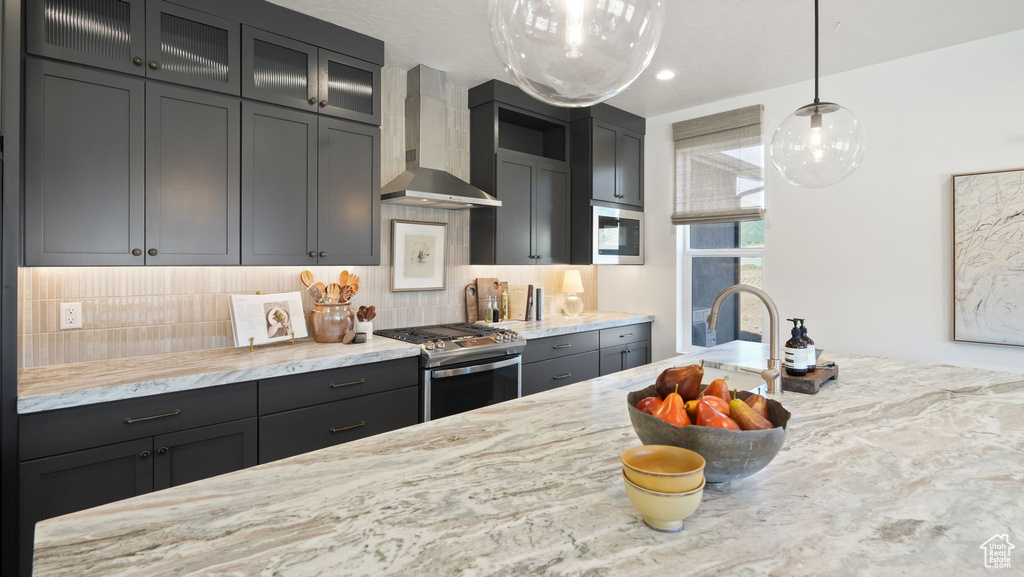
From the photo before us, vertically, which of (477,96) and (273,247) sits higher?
(477,96)

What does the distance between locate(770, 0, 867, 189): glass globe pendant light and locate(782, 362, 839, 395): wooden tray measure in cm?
71

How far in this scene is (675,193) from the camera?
14.0 feet

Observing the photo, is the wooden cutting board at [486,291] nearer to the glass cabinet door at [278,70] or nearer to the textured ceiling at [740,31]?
the textured ceiling at [740,31]

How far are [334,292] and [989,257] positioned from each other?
12.3ft

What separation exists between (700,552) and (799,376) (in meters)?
1.31

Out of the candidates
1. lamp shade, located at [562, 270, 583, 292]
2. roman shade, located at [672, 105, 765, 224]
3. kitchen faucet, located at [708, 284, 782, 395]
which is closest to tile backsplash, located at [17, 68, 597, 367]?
lamp shade, located at [562, 270, 583, 292]

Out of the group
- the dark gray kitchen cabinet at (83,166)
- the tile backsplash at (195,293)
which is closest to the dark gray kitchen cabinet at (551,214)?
the tile backsplash at (195,293)

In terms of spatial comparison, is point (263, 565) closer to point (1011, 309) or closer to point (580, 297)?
point (1011, 309)

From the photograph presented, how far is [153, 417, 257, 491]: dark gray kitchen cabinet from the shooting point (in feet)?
6.57

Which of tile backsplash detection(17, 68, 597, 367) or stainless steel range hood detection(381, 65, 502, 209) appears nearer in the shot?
tile backsplash detection(17, 68, 597, 367)

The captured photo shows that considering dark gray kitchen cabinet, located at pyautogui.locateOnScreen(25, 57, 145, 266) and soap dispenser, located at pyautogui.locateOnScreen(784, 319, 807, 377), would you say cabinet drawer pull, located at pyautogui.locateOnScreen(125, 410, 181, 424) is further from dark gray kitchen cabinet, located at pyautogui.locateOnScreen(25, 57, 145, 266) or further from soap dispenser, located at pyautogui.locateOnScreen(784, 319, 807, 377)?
soap dispenser, located at pyautogui.locateOnScreen(784, 319, 807, 377)

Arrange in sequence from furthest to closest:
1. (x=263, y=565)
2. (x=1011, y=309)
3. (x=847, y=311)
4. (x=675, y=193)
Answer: (x=675, y=193)
(x=847, y=311)
(x=1011, y=309)
(x=263, y=565)

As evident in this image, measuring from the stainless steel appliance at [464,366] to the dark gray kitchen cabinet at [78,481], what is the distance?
50.4 inches

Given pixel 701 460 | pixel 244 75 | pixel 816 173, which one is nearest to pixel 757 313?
pixel 816 173
